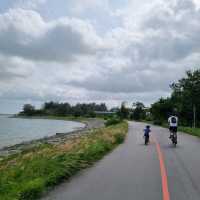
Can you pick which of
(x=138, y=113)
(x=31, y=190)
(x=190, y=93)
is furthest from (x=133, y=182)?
(x=138, y=113)

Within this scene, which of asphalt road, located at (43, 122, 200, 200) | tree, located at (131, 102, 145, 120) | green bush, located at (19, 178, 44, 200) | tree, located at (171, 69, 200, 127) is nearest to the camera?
green bush, located at (19, 178, 44, 200)

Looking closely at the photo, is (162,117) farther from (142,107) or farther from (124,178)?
(124,178)

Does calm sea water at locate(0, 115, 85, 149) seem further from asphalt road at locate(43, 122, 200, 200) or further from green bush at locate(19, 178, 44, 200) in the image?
green bush at locate(19, 178, 44, 200)

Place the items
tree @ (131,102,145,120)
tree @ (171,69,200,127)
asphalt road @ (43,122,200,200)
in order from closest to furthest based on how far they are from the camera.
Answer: asphalt road @ (43,122,200,200) < tree @ (171,69,200,127) < tree @ (131,102,145,120)

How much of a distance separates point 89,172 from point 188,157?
5.21 meters

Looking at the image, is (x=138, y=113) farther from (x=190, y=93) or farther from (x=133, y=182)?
(x=133, y=182)

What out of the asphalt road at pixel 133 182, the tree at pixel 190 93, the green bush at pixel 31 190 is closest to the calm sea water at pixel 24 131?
the tree at pixel 190 93

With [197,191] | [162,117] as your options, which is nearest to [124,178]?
[197,191]

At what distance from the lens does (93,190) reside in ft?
27.1

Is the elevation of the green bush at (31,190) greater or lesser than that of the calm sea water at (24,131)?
greater

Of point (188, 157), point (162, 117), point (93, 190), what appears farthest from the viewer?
point (162, 117)

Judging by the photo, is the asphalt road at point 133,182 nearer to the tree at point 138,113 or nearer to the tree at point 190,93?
the tree at point 190,93

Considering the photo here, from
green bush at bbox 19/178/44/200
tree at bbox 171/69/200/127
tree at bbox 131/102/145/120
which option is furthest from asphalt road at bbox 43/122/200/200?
tree at bbox 131/102/145/120

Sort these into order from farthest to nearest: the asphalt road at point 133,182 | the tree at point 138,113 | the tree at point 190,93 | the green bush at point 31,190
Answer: the tree at point 138,113 → the tree at point 190,93 → the asphalt road at point 133,182 → the green bush at point 31,190
